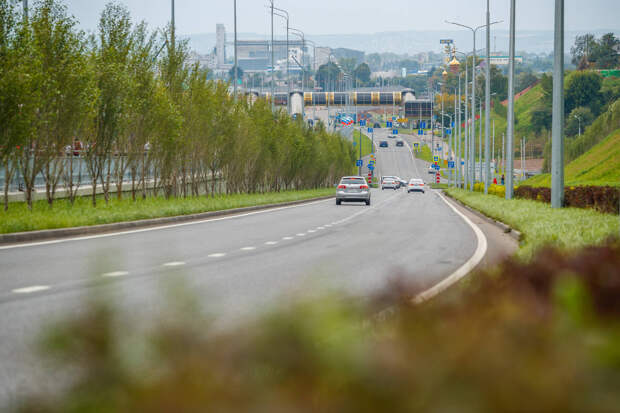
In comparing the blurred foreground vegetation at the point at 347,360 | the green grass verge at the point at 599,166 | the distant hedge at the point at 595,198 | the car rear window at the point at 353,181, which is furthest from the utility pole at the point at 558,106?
the green grass verge at the point at 599,166

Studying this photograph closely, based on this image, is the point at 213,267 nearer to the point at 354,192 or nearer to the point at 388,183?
the point at 354,192

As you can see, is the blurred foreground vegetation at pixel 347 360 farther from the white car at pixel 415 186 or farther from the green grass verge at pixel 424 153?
the green grass verge at pixel 424 153

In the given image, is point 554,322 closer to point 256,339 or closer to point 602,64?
point 256,339

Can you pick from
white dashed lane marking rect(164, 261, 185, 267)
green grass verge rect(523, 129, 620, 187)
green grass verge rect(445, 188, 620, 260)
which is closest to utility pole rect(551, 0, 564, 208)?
green grass verge rect(445, 188, 620, 260)

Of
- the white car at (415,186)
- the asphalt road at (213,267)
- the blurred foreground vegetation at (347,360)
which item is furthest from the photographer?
the white car at (415,186)

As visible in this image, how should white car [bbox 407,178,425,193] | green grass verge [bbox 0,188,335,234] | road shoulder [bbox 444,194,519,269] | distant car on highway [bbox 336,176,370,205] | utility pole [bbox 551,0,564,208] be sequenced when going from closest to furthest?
road shoulder [bbox 444,194,519,269] < green grass verge [bbox 0,188,335,234] < utility pole [bbox 551,0,564,208] < distant car on highway [bbox 336,176,370,205] < white car [bbox 407,178,425,193]

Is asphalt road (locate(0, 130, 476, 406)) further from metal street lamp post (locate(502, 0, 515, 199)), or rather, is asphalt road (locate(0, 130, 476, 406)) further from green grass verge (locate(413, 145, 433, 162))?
green grass verge (locate(413, 145, 433, 162))

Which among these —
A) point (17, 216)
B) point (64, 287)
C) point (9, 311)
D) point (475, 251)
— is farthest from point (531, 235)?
point (17, 216)

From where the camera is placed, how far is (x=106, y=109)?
96.2ft

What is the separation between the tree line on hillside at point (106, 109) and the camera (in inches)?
906

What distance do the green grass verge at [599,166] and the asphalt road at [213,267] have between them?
3679 cm

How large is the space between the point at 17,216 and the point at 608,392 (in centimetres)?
2011

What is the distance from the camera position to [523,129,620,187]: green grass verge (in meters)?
58.8

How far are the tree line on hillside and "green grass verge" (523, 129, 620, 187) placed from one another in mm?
25384
